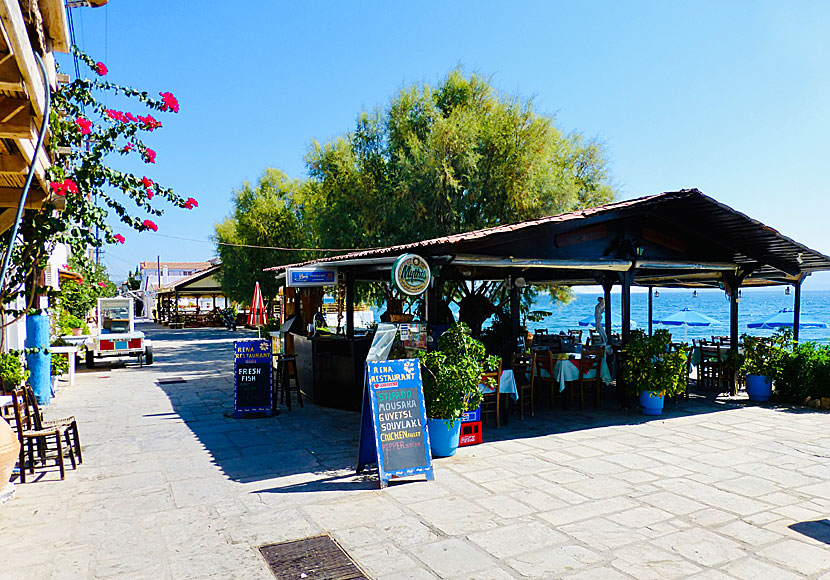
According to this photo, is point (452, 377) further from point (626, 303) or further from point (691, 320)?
A: point (691, 320)

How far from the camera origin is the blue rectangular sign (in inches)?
366

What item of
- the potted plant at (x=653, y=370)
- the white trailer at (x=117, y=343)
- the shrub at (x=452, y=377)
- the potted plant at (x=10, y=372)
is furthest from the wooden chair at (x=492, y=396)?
the white trailer at (x=117, y=343)

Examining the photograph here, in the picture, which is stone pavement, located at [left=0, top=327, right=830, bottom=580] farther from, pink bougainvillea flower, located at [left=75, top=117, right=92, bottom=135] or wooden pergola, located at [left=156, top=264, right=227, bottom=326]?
wooden pergola, located at [left=156, top=264, right=227, bottom=326]

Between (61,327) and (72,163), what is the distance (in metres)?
11.6

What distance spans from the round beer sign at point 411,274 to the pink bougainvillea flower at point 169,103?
303 centimetres

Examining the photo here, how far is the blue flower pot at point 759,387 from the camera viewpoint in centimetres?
1060

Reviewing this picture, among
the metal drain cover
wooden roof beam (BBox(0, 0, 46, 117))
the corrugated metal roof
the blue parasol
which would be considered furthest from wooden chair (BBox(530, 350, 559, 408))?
the blue parasol

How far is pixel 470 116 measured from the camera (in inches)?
653

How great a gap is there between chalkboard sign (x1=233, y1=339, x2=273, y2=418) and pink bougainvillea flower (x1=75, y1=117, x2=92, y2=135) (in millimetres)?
4963

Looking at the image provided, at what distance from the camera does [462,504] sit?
543 cm

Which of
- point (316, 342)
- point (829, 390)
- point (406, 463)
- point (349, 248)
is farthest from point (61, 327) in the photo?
point (829, 390)

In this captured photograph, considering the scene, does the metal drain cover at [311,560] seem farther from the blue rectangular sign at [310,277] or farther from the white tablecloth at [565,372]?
the white tablecloth at [565,372]

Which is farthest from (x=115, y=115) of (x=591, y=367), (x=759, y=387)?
(x=759, y=387)

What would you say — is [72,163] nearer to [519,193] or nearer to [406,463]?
[406,463]
